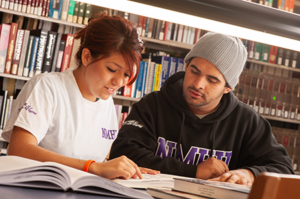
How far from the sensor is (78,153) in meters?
1.17

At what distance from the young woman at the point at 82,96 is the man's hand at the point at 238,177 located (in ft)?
0.80

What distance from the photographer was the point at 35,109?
100 centimetres

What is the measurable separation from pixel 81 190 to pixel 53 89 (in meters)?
0.59

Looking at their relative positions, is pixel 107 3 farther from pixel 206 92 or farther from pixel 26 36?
pixel 26 36

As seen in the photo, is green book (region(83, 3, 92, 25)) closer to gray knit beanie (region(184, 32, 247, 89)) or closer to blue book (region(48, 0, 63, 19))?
blue book (region(48, 0, 63, 19))

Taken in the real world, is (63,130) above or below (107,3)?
below

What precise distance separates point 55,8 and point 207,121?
160cm

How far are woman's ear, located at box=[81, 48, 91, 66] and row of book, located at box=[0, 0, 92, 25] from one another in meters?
1.34

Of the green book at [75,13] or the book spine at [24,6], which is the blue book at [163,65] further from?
the book spine at [24,6]

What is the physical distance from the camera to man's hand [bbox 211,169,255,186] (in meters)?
1.04

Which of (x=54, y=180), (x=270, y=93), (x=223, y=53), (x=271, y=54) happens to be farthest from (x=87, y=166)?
(x=271, y=54)

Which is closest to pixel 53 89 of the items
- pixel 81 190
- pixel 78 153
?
pixel 78 153

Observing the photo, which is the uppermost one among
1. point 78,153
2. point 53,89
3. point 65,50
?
point 65,50

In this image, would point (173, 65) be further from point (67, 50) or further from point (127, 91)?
point (67, 50)
